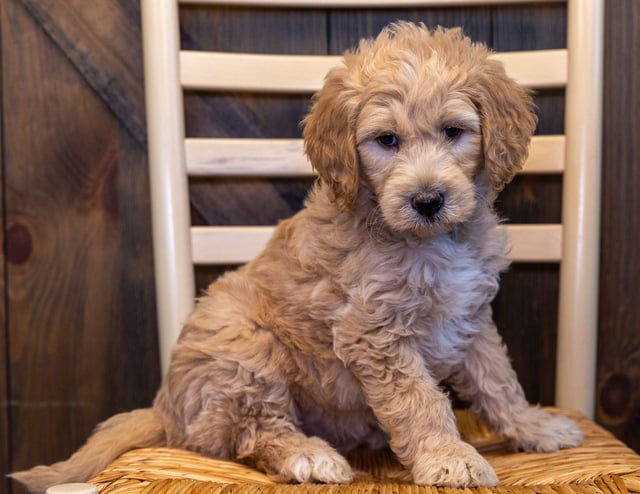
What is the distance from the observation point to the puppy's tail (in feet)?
4.82

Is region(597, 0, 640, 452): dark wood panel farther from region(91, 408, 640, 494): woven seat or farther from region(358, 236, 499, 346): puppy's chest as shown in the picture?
region(358, 236, 499, 346): puppy's chest

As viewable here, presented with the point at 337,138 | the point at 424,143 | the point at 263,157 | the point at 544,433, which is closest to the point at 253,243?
the point at 263,157

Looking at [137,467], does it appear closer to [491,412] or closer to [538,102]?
[491,412]

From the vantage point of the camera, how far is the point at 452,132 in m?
1.35

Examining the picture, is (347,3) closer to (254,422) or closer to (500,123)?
(500,123)

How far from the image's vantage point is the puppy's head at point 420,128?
1310 millimetres

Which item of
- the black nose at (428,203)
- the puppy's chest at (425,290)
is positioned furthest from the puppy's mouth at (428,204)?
the puppy's chest at (425,290)

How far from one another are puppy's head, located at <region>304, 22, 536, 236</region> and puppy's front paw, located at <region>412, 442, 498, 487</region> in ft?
1.23

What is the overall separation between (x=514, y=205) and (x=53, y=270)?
123cm

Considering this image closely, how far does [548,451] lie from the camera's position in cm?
146

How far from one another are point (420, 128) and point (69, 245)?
3.68ft

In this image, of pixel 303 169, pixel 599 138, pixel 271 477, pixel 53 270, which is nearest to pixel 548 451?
pixel 271 477

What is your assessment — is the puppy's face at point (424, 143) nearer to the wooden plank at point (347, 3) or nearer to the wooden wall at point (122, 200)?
the wooden plank at point (347, 3)

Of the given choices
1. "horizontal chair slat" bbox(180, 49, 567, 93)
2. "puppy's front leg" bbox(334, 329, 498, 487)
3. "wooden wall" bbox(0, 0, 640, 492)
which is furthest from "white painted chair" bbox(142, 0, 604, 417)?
"puppy's front leg" bbox(334, 329, 498, 487)
